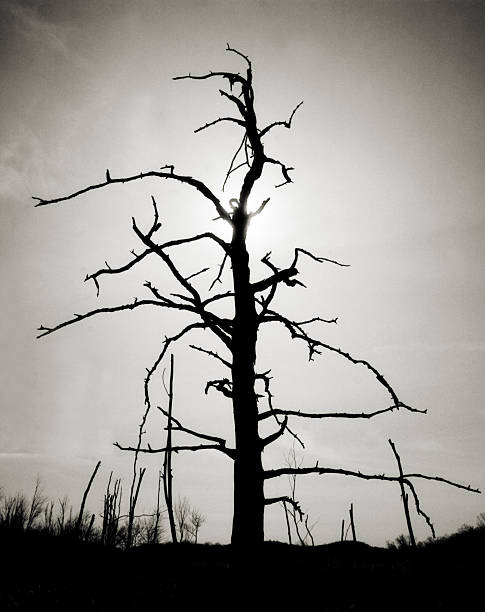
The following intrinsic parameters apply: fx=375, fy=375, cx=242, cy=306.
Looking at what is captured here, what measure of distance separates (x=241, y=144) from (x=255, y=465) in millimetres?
2840

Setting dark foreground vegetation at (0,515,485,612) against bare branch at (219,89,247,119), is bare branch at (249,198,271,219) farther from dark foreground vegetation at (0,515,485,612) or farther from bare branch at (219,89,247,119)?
dark foreground vegetation at (0,515,485,612)

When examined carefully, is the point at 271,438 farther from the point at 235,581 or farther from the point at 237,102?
the point at 237,102

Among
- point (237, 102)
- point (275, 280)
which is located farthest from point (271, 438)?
point (237, 102)

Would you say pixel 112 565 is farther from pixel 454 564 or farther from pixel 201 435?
pixel 201 435

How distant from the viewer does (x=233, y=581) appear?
207 cm

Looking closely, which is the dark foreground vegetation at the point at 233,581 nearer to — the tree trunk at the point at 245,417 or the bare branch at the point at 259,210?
the tree trunk at the point at 245,417

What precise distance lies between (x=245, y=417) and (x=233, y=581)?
2.89ft

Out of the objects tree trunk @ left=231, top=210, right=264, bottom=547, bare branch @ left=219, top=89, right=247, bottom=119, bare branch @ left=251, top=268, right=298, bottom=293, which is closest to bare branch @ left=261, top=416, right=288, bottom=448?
tree trunk @ left=231, top=210, right=264, bottom=547

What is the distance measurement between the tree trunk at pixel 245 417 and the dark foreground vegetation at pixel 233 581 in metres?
0.14

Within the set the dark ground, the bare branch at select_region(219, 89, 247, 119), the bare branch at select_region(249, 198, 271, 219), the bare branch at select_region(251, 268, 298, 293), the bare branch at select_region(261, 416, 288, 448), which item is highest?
the bare branch at select_region(219, 89, 247, 119)

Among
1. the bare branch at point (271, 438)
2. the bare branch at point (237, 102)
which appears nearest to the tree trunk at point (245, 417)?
the bare branch at point (271, 438)

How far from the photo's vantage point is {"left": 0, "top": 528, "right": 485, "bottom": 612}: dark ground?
9.12 metres

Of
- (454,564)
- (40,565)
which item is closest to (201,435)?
(454,564)

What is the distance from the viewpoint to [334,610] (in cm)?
938
